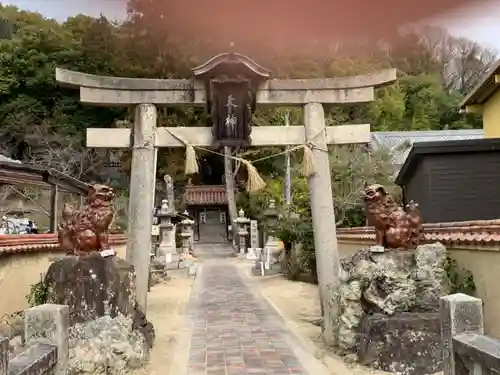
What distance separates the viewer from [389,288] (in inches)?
276

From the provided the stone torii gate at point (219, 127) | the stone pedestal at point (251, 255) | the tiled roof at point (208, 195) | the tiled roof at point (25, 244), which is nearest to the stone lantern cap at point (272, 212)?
the stone pedestal at point (251, 255)

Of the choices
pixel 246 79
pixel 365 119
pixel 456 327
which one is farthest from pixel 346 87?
pixel 365 119

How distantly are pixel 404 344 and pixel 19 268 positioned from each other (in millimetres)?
6431

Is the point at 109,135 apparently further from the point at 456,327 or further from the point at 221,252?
the point at 221,252

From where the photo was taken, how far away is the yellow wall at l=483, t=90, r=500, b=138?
1375cm

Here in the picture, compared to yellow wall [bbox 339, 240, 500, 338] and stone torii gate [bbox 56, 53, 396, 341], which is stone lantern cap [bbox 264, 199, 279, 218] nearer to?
stone torii gate [bbox 56, 53, 396, 341]

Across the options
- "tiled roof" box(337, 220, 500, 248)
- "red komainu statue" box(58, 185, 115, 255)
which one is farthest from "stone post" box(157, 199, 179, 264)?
"red komainu statue" box(58, 185, 115, 255)

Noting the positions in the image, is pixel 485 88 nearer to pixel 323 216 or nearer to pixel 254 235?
pixel 323 216

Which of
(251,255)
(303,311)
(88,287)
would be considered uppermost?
(88,287)

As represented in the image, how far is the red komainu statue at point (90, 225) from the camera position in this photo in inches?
282

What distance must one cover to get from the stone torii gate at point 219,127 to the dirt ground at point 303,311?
2.22ft

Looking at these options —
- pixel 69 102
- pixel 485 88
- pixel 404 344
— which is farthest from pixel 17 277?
pixel 69 102

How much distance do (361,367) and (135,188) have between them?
163 inches

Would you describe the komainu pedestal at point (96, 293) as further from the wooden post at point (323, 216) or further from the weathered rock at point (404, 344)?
the weathered rock at point (404, 344)
